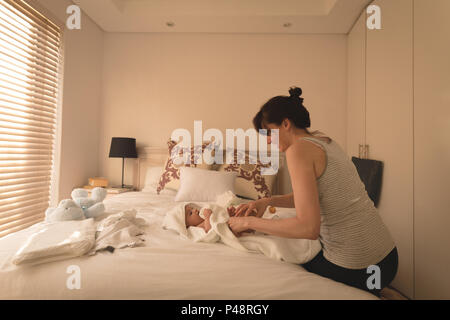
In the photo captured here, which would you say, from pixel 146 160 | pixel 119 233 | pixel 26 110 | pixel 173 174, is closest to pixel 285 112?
pixel 119 233

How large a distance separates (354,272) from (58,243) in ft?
4.09

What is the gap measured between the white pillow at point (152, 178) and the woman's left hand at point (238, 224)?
1.74 meters

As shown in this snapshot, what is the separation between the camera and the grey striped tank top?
3.26ft

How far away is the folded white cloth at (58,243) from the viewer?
896 mm

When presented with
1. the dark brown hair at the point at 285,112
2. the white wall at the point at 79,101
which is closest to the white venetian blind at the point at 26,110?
the white wall at the point at 79,101

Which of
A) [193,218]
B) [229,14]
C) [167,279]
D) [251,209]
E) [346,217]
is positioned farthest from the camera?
[229,14]

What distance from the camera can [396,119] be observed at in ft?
6.73

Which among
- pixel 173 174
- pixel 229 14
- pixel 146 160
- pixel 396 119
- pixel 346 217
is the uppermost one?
pixel 229 14

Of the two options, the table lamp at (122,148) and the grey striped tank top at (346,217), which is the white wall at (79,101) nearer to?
the table lamp at (122,148)

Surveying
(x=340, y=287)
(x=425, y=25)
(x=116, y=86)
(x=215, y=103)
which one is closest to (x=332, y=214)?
(x=340, y=287)

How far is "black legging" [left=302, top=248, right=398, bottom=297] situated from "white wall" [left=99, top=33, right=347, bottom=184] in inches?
88.9

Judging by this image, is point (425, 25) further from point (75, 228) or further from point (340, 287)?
point (75, 228)

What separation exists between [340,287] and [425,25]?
1888 millimetres

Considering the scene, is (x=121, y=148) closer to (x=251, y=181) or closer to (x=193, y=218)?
(x=251, y=181)
